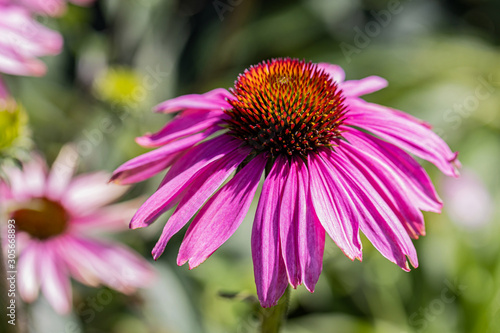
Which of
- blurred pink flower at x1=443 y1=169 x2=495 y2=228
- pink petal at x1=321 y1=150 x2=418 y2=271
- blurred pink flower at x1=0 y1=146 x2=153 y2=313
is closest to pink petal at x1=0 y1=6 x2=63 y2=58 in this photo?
blurred pink flower at x1=0 y1=146 x2=153 y2=313

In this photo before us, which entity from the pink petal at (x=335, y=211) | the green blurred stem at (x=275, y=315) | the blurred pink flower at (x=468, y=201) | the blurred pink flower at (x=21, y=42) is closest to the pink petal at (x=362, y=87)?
the pink petal at (x=335, y=211)

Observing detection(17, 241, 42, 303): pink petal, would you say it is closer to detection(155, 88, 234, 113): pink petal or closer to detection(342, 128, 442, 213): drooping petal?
detection(155, 88, 234, 113): pink petal

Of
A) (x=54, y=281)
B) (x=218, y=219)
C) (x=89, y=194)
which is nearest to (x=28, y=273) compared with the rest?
(x=54, y=281)

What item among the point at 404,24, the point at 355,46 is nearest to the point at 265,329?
the point at 355,46

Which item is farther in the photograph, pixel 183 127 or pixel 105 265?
pixel 105 265

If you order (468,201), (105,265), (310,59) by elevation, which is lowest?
(468,201)

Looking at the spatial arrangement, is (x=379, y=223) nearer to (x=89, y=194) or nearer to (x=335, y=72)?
(x=335, y=72)
